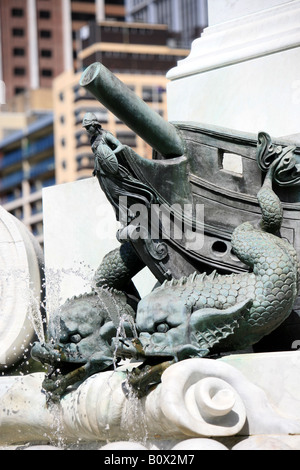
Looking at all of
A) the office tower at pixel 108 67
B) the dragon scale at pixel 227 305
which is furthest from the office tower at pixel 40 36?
the dragon scale at pixel 227 305

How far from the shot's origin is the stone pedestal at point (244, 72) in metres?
10.2

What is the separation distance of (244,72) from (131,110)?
1.93 metres

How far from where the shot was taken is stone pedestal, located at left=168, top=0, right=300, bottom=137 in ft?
33.6

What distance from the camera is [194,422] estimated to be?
7.43m

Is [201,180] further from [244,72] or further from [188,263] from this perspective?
[244,72]

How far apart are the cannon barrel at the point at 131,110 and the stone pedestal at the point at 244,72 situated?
4.30 feet

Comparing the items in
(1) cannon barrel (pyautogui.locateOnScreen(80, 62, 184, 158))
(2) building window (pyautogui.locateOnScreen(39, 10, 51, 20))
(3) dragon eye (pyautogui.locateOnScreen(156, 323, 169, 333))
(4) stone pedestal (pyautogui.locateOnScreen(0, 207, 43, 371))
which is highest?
(1) cannon barrel (pyautogui.locateOnScreen(80, 62, 184, 158))

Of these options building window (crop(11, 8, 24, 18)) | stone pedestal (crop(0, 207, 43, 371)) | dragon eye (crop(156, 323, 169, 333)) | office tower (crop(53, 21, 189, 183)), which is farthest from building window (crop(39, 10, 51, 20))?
dragon eye (crop(156, 323, 169, 333))

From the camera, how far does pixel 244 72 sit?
10609 millimetres

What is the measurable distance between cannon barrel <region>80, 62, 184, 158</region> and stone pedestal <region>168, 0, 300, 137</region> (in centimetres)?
131

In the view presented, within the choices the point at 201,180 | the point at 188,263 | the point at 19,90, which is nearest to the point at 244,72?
the point at 201,180

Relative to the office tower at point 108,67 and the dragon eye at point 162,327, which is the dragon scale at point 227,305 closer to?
the dragon eye at point 162,327

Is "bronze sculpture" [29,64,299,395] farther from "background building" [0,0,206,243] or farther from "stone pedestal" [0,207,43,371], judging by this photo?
"background building" [0,0,206,243]

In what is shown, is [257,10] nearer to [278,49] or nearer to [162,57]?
[278,49]
